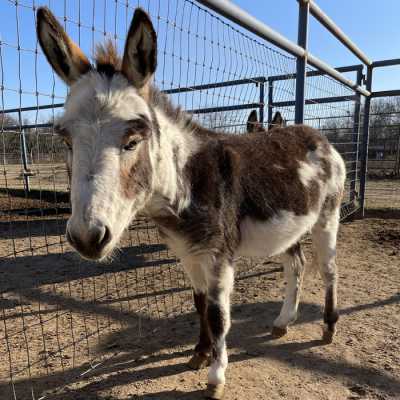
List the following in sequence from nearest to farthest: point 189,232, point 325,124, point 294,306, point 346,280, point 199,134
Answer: point 189,232
point 199,134
point 294,306
point 346,280
point 325,124

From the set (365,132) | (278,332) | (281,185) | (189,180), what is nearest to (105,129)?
(189,180)

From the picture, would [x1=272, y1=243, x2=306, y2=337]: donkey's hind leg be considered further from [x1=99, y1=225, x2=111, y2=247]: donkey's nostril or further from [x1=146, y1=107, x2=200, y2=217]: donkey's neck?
[x1=99, y1=225, x2=111, y2=247]: donkey's nostril

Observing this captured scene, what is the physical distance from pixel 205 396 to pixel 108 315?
53.7 inches

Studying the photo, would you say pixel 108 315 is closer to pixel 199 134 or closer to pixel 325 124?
pixel 199 134

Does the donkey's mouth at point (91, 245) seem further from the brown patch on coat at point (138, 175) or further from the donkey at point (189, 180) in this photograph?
the brown patch on coat at point (138, 175)

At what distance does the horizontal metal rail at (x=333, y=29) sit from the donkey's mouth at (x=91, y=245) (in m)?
3.73

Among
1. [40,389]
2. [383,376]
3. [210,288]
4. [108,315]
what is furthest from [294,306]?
[40,389]

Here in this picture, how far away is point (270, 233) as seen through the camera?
2.46 meters

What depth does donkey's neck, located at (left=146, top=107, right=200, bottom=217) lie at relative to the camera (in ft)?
6.05

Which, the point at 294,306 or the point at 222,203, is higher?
the point at 222,203

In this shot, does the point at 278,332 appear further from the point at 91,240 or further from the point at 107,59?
the point at 107,59

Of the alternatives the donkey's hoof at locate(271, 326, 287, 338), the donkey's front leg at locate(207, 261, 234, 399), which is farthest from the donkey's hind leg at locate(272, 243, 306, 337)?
the donkey's front leg at locate(207, 261, 234, 399)

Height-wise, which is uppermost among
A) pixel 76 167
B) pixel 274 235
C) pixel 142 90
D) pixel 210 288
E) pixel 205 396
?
pixel 142 90

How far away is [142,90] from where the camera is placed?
1.78 meters
